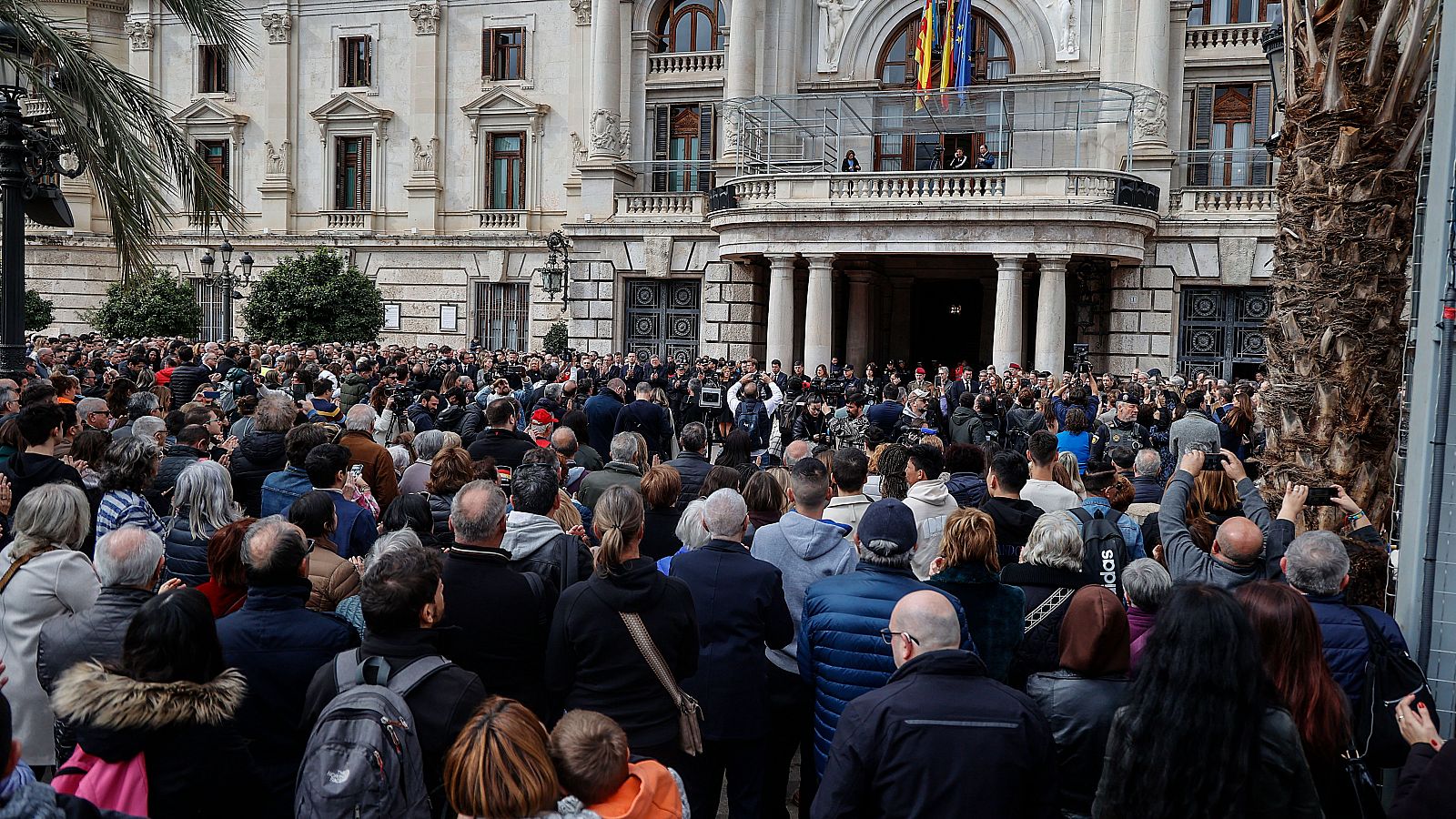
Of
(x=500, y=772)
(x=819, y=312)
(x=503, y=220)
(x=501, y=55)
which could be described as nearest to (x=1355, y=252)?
(x=500, y=772)

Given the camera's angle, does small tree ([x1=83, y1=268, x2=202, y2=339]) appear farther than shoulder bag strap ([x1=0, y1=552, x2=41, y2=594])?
Yes

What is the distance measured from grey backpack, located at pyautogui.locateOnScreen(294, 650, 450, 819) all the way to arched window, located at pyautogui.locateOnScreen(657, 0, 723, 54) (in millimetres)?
29199

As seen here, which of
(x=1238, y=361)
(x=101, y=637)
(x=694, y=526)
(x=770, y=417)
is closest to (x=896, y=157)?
(x=1238, y=361)

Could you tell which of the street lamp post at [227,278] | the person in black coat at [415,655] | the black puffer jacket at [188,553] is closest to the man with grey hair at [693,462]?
the black puffer jacket at [188,553]

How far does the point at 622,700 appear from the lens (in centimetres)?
446

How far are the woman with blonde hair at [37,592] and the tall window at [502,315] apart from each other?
90.2 ft

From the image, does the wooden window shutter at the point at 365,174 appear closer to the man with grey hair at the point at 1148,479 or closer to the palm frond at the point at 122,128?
the palm frond at the point at 122,128

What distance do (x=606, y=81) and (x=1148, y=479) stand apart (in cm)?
2468

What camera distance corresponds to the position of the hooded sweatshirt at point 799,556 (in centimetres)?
543

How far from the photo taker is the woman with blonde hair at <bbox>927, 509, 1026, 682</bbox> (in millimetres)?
4742

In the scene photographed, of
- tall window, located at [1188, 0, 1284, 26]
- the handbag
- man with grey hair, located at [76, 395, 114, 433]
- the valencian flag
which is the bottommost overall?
the handbag

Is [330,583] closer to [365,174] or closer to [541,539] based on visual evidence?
[541,539]

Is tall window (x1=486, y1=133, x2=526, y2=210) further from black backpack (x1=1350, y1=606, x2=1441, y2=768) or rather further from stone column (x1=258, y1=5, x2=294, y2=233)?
black backpack (x1=1350, y1=606, x2=1441, y2=768)

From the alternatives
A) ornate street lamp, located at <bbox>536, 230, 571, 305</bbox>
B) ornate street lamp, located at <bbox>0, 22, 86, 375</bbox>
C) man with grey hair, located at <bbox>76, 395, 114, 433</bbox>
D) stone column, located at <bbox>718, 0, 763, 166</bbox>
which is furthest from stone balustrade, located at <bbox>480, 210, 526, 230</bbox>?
ornate street lamp, located at <bbox>0, 22, 86, 375</bbox>
